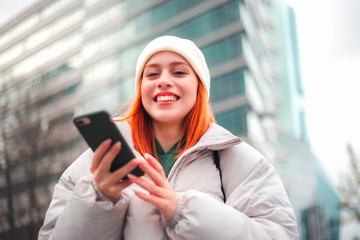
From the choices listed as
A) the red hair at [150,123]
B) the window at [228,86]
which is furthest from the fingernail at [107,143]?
the window at [228,86]

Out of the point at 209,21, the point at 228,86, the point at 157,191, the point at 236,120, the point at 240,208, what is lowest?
the point at 236,120

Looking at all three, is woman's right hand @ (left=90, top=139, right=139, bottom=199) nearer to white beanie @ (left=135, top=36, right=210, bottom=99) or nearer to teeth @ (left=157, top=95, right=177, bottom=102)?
teeth @ (left=157, top=95, right=177, bottom=102)

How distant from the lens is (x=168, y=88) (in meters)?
1.97

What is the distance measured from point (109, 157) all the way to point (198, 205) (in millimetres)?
431

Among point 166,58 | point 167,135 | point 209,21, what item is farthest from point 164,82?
point 209,21

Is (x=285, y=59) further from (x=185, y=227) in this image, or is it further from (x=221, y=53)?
(x=185, y=227)

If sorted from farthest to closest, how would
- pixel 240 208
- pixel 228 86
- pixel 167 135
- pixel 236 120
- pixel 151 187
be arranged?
1. pixel 228 86
2. pixel 236 120
3. pixel 167 135
4. pixel 240 208
5. pixel 151 187

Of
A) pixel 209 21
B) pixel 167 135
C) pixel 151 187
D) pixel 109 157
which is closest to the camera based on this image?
pixel 109 157

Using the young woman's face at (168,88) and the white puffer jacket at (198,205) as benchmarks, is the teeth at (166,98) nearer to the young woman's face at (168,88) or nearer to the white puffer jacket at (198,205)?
the young woman's face at (168,88)

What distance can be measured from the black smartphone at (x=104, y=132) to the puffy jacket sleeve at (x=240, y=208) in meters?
0.29

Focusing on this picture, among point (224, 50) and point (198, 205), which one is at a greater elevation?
point (224, 50)

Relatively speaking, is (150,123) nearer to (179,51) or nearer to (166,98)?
(166,98)

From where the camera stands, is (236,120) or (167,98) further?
(236,120)

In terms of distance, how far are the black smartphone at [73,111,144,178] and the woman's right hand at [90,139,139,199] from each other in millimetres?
23
